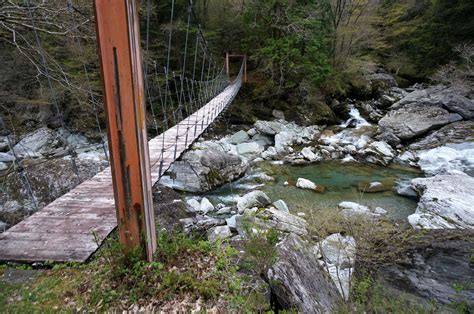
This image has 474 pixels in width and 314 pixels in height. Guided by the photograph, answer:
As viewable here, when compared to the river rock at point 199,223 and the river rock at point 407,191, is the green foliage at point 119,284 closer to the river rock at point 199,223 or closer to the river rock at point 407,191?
the river rock at point 199,223

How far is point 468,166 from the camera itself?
4.70 m

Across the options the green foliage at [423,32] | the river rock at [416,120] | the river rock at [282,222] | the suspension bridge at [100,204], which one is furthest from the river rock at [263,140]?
the green foliage at [423,32]

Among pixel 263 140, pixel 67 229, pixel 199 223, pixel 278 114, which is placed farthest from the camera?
pixel 278 114

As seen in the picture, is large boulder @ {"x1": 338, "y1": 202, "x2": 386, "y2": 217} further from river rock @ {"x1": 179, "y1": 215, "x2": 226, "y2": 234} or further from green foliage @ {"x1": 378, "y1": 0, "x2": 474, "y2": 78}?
green foliage @ {"x1": 378, "y1": 0, "x2": 474, "y2": 78}

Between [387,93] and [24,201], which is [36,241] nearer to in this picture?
[24,201]

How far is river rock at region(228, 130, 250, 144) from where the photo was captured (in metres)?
6.59

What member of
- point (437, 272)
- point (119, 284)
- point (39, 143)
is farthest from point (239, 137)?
point (119, 284)

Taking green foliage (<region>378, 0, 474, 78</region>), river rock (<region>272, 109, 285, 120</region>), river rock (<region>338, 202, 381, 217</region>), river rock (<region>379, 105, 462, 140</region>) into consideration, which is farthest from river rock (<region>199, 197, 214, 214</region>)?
green foliage (<region>378, 0, 474, 78</region>)

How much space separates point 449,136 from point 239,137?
466cm

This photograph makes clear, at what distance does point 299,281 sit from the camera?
154 centimetres

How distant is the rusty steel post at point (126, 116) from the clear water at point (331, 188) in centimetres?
249

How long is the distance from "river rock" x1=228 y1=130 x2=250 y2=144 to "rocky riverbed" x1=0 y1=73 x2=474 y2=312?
0.09 ft

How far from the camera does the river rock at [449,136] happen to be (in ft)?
18.6

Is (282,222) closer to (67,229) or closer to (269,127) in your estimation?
(67,229)
